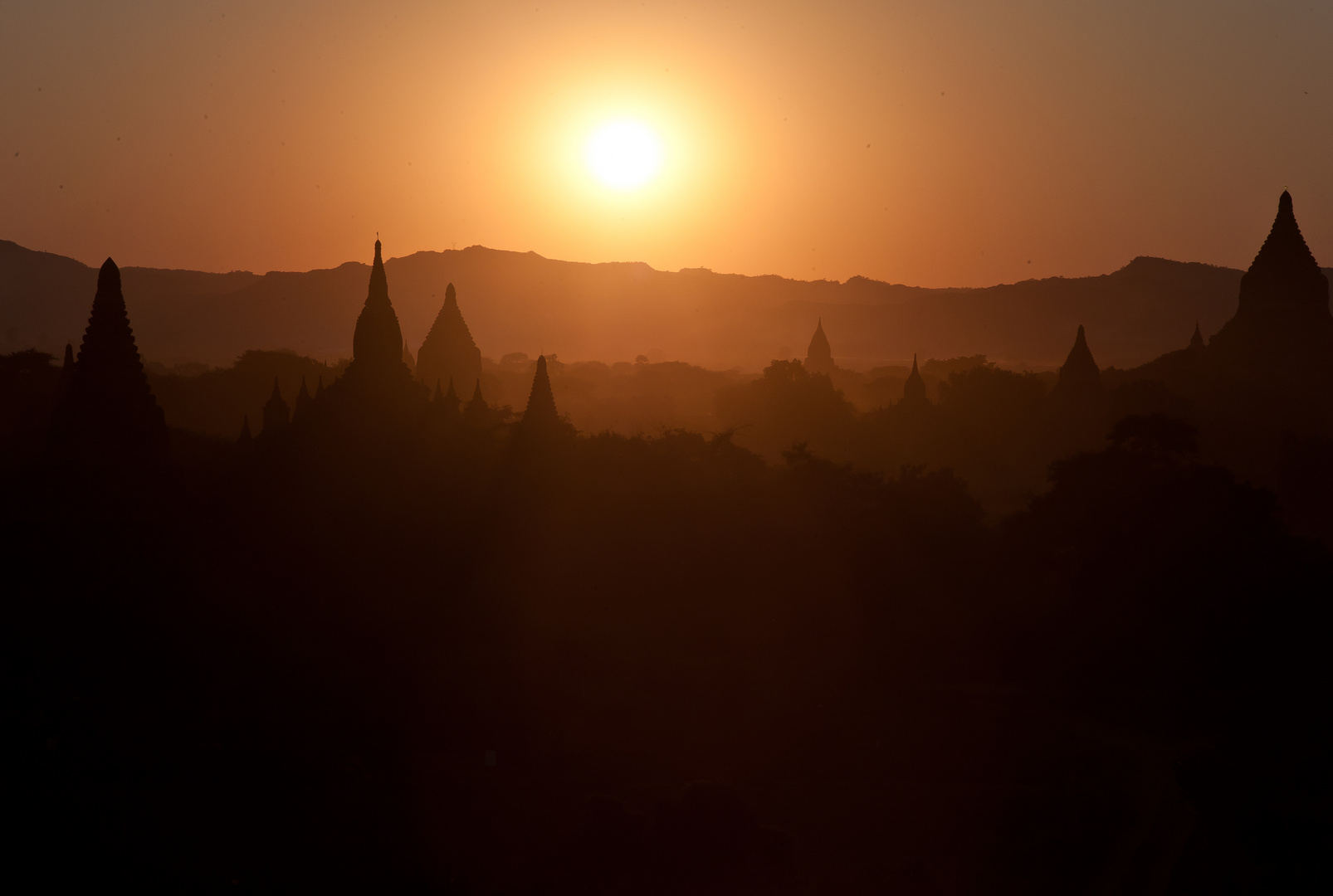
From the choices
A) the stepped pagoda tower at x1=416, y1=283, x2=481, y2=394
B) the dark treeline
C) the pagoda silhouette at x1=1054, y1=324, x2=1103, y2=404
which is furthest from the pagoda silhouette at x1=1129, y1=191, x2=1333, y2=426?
the stepped pagoda tower at x1=416, y1=283, x2=481, y2=394

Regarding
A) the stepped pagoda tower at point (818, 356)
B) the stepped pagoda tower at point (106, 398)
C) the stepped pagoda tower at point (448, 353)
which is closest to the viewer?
the stepped pagoda tower at point (106, 398)

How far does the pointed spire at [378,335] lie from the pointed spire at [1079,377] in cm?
4072

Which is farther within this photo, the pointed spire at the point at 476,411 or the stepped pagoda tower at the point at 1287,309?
the stepped pagoda tower at the point at 1287,309

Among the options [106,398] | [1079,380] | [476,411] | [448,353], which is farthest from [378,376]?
[1079,380]

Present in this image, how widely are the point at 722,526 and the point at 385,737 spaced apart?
14.4m

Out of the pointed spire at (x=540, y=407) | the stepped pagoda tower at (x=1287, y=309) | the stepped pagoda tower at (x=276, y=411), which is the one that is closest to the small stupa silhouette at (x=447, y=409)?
the pointed spire at (x=540, y=407)

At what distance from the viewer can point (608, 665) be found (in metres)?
33.0

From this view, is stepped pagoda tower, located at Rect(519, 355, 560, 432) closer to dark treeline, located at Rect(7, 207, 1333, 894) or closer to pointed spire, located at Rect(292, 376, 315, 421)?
dark treeline, located at Rect(7, 207, 1333, 894)

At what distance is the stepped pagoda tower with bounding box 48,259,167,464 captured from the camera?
32.5 meters

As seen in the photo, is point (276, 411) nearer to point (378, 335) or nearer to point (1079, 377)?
point (378, 335)

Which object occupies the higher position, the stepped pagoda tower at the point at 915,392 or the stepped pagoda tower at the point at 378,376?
the stepped pagoda tower at the point at 915,392

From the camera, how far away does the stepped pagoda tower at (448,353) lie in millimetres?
58438

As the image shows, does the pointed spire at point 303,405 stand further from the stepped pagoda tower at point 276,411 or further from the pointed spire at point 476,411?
the pointed spire at point 476,411

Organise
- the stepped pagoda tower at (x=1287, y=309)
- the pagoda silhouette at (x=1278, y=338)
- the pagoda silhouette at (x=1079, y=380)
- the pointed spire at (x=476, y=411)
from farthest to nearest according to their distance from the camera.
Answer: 1. the pagoda silhouette at (x=1079, y=380)
2. the stepped pagoda tower at (x=1287, y=309)
3. the pagoda silhouette at (x=1278, y=338)
4. the pointed spire at (x=476, y=411)
